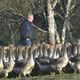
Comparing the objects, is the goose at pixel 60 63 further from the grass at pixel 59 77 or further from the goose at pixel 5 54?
the goose at pixel 5 54

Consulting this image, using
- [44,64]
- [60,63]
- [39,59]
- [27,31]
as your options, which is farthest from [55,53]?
[27,31]

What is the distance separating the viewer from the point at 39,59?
15719 millimetres

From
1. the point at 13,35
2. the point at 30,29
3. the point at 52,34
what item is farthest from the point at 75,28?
the point at 30,29

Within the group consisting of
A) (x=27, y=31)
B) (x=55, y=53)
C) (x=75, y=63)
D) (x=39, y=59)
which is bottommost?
(x=75, y=63)

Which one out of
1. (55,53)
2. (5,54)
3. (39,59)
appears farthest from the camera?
(5,54)

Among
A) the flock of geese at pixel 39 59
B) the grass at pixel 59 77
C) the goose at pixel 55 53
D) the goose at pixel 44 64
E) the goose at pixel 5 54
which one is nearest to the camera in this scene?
the grass at pixel 59 77

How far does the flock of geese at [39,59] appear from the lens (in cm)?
1485

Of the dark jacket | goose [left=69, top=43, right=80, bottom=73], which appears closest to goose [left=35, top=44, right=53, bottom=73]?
goose [left=69, top=43, right=80, bottom=73]

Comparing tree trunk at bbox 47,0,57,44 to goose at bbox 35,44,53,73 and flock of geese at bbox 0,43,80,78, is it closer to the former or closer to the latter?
flock of geese at bbox 0,43,80,78

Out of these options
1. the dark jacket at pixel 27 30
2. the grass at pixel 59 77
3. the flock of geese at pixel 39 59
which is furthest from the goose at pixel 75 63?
the dark jacket at pixel 27 30

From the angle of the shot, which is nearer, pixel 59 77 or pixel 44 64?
pixel 59 77

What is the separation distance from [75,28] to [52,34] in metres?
16.3

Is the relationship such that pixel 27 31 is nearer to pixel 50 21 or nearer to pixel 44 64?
pixel 44 64

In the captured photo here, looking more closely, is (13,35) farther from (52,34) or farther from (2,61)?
(2,61)
